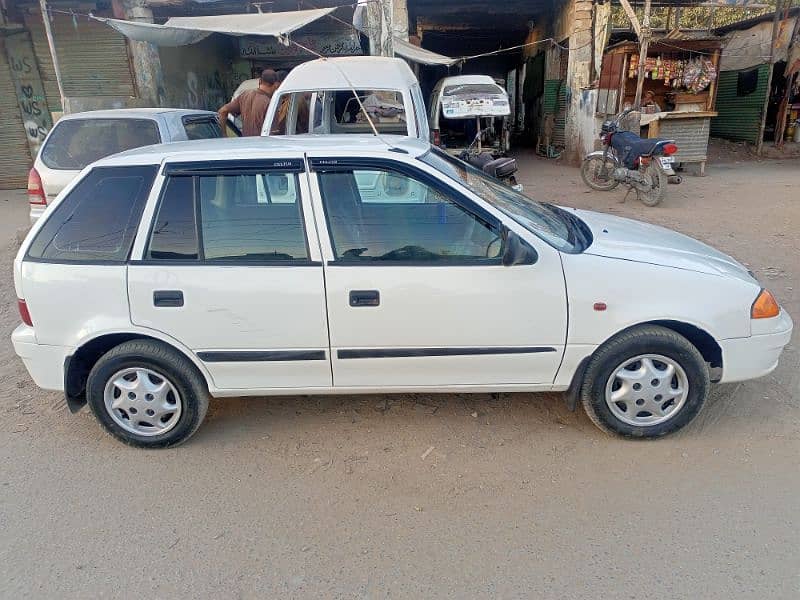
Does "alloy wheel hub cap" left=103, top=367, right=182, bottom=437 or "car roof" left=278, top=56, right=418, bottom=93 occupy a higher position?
"car roof" left=278, top=56, right=418, bottom=93

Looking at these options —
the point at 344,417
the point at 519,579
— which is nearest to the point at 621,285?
the point at 519,579

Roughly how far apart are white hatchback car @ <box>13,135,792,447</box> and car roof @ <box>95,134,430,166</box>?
0.02 metres

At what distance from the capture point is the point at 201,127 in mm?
6855

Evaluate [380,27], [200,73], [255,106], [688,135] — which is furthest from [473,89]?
[200,73]

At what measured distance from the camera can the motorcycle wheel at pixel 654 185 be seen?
8.55 metres

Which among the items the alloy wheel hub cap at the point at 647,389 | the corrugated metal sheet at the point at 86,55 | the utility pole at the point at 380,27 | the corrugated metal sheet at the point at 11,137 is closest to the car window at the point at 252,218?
the alloy wheel hub cap at the point at 647,389

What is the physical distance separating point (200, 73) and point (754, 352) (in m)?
13.5

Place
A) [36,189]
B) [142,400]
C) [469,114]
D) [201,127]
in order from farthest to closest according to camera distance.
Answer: [469,114], [201,127], [36,189], [142,400]

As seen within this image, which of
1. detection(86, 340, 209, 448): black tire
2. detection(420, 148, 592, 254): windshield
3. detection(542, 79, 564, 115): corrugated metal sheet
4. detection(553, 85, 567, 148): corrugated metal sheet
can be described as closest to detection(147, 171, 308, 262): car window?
detection(86, 340, 209, 448): black tire

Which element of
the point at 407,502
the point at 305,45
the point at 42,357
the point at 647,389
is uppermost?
the point at 305,45

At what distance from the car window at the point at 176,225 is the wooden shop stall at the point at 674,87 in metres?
10.6

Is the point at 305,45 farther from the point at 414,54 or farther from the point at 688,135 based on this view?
the point at 688,135

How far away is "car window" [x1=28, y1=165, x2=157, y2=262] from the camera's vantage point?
9.53 feet

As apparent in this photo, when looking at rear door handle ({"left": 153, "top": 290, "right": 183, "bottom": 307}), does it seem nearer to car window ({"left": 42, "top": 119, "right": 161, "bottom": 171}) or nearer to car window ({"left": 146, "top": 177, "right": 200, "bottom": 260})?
car window ({"left": 146, "top": 177, "right": 200, "bottom": 260})
